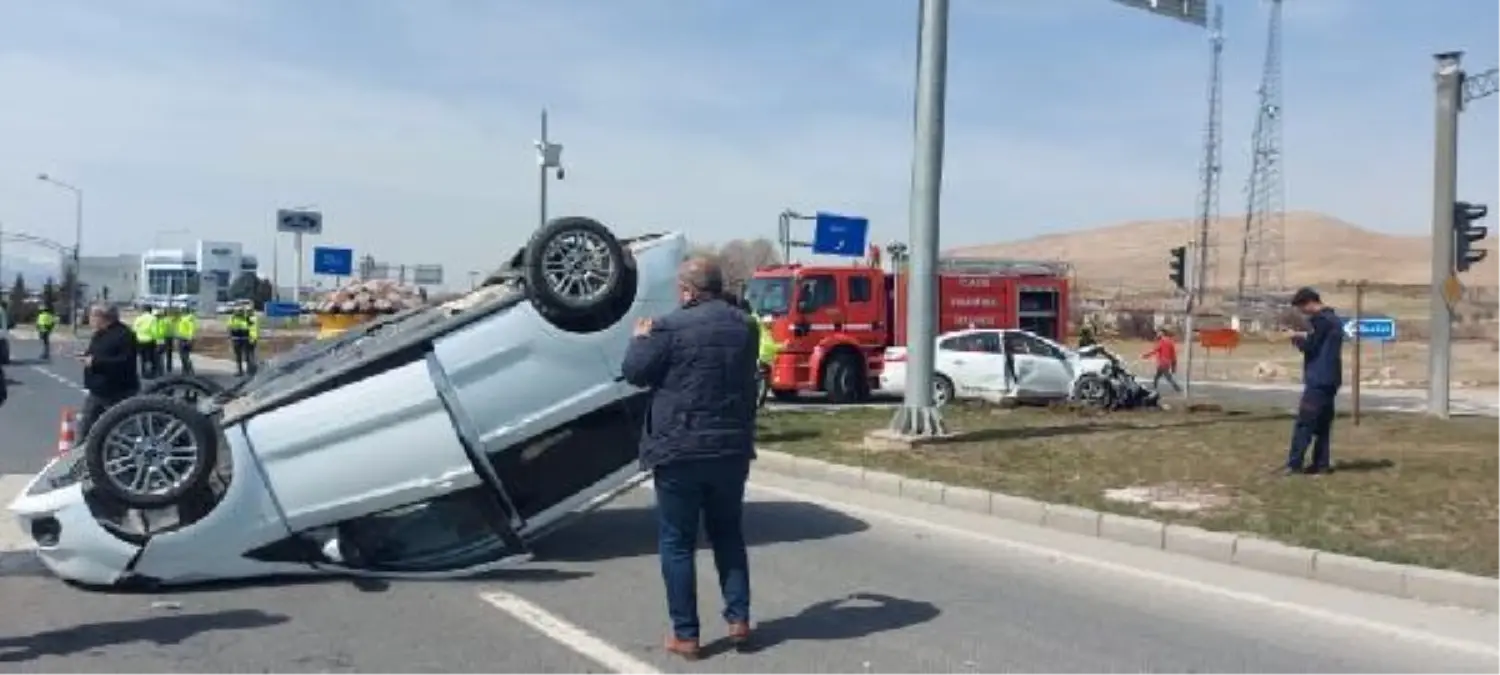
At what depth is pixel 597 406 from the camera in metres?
8.40

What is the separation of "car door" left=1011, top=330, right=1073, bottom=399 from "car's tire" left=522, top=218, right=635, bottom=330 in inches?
572

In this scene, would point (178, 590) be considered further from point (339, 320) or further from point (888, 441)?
point (339, 320)

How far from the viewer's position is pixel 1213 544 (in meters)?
9.20

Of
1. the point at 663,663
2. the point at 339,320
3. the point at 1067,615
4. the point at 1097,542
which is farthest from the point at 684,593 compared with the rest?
the point at 339,320

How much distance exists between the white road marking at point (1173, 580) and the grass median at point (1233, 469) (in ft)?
3.56

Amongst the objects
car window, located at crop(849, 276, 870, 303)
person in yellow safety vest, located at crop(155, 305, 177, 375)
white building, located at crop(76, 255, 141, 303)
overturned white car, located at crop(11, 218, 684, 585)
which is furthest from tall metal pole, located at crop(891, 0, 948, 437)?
white building, located at crop(76, 255, 141, 303)

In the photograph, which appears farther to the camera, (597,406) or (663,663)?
(597,406)

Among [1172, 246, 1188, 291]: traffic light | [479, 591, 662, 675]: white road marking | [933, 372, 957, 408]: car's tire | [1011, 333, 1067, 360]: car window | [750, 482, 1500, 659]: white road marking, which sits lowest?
[479, 591, 662, 675]: white road marking

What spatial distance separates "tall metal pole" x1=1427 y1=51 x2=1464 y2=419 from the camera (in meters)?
20.7

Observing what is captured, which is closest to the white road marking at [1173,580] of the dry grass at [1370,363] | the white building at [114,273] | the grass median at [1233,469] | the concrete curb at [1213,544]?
the concrete curb at [1213,544]

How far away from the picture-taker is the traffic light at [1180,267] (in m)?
21.2

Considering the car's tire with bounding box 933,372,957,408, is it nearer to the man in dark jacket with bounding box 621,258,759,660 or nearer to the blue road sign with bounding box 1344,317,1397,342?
the blue road sign with bounding box 1344,317,1397,342

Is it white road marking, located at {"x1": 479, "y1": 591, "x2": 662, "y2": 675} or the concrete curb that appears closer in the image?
white road marking, located at {"x1": 479, "y1": 591, "x2": 662, "y2": 675}

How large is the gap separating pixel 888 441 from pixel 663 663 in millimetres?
8741
